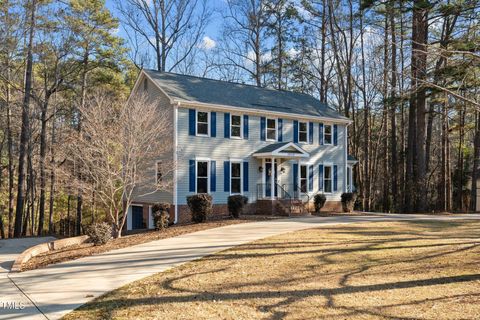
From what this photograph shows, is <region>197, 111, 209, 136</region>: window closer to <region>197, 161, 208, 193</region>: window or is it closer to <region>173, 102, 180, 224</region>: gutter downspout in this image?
<region>173, 102, 180, 224</region>: gutter downspout

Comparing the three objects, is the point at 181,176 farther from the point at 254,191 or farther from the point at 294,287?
the point at 294,287

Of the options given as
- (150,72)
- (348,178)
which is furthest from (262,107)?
(348,178)

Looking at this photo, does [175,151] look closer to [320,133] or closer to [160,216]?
[160,216]

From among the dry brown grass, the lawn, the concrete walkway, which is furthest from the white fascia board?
the lawn

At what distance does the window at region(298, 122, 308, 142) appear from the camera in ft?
76.9

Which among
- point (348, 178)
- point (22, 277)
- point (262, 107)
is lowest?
point (22, 277)

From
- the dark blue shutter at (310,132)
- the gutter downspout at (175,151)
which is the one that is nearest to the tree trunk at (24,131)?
the gutter downspout at (175,151)

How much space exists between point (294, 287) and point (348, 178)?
65.8 ft

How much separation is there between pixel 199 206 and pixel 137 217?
6.80 metres

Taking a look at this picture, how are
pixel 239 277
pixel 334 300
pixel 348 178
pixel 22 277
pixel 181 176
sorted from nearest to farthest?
1. pixel 334 300
2. pixel 239 277
3. pixel 22 277
4. pixel 181 176
5. pixel 348 178

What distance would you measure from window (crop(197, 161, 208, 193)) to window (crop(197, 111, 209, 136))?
142cm

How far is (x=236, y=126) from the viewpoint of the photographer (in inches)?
832

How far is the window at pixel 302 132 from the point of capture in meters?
23.4

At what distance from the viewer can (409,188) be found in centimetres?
2653
